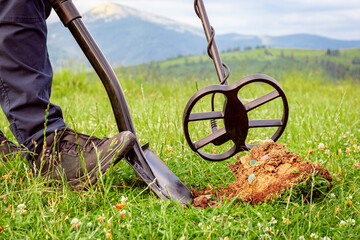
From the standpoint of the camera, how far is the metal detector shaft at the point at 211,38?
1857 millimetres

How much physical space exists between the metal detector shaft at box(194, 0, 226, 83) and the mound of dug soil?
0.44 m

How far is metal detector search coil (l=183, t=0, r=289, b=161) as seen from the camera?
1634 millimetres

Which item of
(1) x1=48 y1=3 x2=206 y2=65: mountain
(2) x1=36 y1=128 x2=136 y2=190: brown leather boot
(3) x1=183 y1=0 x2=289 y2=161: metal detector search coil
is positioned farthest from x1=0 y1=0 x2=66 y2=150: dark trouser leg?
(1) x1=48 y1=3 x2=206 y2=65: mountain

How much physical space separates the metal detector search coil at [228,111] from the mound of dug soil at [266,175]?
0.12 meters

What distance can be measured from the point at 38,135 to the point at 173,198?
0.79m

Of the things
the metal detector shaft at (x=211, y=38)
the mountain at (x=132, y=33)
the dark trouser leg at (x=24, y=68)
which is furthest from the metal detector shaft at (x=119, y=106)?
the mountain at (x=132, y=33)

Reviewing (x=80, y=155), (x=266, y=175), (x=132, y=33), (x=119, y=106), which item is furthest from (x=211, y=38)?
(x=132, y=33)

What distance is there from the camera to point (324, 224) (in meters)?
1.54

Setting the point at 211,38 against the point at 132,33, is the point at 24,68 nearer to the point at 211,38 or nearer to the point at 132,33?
the point at 211,38

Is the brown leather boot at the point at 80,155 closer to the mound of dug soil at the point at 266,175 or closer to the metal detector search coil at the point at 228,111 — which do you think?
the metal detector search coil at the point at 228,111

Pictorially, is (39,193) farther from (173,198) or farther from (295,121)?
(295,121)

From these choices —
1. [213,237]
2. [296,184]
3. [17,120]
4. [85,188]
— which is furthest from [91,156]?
[296,184]

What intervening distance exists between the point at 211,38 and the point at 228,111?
0.43 metres

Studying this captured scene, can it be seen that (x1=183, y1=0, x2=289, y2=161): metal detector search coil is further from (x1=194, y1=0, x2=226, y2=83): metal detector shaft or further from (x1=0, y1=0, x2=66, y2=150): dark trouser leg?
(x1=0, y1=0, x2=66, y2=150): dark trouser leg
